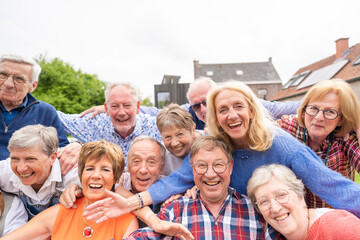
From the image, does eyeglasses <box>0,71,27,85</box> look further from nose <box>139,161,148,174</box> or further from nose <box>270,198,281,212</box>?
nose <box>270,198,281,212</box>

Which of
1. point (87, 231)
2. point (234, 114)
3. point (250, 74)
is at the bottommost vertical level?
point (87, 231)

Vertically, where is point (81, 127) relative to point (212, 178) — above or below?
above

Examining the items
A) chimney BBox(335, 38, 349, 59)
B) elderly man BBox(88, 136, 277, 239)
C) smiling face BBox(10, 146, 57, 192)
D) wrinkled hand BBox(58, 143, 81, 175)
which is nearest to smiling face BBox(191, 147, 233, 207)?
elderly man BBox(88, 136, 277, 239)

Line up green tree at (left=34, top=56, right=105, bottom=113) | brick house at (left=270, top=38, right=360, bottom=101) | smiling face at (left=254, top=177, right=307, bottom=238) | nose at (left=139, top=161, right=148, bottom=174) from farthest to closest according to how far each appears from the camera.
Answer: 1. green tree at (left=34, top=56, right=105, bottom=113)
2. brick house at (left=270, top=38, right=360, bottom=101)
3. nose at (left=139, top=161, right=148, bottom=174)
4. smiling face at (left=254, top=177, right=307, bottom=238)

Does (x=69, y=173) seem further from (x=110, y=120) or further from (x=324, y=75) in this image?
(x=324, y=75)

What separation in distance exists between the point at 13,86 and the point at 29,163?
117cm

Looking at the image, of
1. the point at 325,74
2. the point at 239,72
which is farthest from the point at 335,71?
the point at 239,72

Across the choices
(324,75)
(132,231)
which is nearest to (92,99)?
(324,75)

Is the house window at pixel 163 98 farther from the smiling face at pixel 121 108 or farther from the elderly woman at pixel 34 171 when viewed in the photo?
the elderly woman at pixel 34 171

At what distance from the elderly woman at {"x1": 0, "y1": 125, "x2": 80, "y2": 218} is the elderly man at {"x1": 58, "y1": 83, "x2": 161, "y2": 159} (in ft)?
3.37

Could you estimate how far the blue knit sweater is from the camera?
3.01 m

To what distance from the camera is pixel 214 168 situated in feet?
7.23

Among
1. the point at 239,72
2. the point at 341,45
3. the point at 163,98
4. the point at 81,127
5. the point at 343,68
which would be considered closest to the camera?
the point at 81,127

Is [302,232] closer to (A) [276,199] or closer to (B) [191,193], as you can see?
(A) [276,199]
